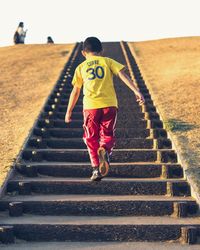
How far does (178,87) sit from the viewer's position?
14.9 metres

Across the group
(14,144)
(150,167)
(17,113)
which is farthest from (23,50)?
(150,167)

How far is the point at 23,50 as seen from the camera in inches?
1047

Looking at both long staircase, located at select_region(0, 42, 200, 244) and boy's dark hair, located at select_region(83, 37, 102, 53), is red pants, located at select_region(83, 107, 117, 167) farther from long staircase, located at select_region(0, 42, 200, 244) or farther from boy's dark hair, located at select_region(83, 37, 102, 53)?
boy's dark hair, located at select_region(83, 37, 102, 53)

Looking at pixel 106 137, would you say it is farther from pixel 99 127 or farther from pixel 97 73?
pixel 97 73

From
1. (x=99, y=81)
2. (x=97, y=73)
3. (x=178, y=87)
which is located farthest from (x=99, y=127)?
(x=178, y=87)

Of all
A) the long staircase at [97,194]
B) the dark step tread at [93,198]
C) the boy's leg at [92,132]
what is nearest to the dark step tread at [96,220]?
the long staircase at [97,194]

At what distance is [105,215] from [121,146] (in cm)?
256

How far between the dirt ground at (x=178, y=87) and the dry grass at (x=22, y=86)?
2841mm

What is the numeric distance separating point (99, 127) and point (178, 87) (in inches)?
305

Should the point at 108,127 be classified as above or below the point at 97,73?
below

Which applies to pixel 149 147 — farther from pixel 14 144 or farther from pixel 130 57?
pixel 130 57

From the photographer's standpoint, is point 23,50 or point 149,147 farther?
point 23,50

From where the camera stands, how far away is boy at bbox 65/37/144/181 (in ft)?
23.8

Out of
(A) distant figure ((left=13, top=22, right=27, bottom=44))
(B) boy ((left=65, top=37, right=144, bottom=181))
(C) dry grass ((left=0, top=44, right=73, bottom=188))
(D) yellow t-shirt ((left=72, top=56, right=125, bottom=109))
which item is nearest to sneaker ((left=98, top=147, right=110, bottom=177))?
(B) boy ((left=65, top=37, right=144, bottom=181))
